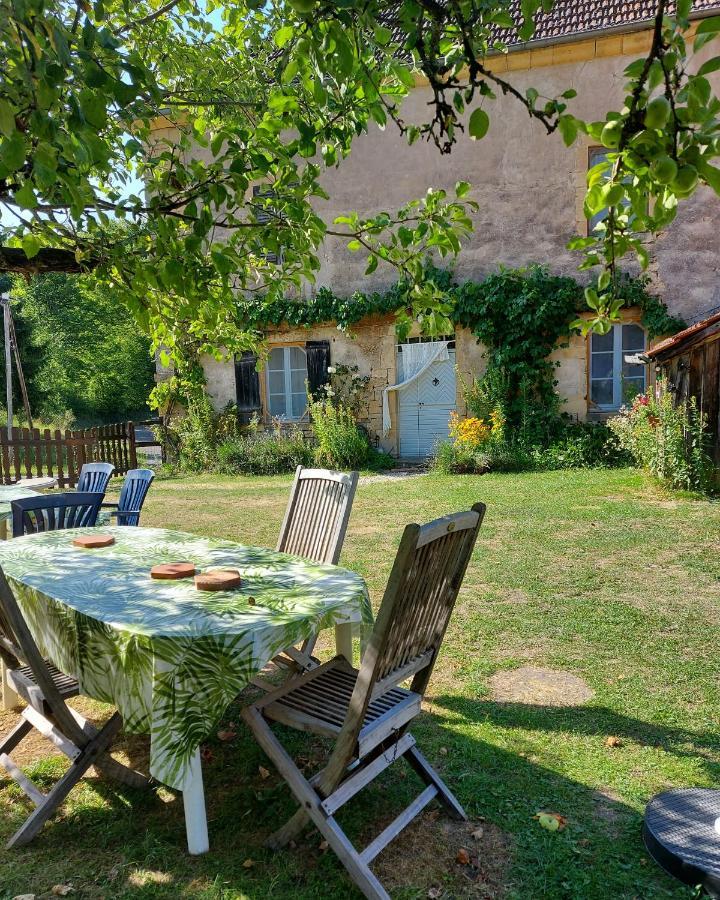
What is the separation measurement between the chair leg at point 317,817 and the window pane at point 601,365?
34.7 ft

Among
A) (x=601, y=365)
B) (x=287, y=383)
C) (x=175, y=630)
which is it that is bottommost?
(x=175, y=630)

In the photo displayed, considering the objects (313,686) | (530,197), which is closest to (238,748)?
(313,686)

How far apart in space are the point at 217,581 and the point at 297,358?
11167mm

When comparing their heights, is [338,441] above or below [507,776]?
above

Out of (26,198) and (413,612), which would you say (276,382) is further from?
(26,198)

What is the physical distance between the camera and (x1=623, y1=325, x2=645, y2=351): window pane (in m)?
11.3

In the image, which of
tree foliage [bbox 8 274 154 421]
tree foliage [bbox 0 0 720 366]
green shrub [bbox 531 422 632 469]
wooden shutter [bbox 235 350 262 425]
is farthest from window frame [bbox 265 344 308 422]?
tree foliage [bbox 8 274 154 421]

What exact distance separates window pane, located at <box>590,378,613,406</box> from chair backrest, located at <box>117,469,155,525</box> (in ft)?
28.5

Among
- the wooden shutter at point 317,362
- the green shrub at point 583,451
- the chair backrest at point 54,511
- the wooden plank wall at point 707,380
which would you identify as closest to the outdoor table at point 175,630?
the chair backrest at point 54,511

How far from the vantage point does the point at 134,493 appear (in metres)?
5.13

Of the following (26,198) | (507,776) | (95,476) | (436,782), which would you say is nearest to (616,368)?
(95,476)

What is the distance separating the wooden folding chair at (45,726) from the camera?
2203 mm

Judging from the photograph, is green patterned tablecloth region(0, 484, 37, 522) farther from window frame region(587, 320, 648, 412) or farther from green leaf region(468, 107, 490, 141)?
window frame region(587, 320, 648, 412)

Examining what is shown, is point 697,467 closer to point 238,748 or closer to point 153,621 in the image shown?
point 238,748
